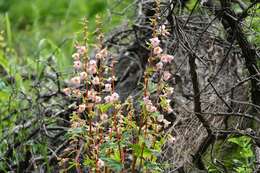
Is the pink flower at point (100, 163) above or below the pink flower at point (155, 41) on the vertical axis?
below

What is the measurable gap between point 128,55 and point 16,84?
621mm

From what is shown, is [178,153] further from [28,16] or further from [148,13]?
[28,16]

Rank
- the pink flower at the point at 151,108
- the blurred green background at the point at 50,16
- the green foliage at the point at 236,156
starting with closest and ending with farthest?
the pink flower at the point at 151,108 < the green foliage at the point at 236,156 < the blurred green background at the point at 50,16

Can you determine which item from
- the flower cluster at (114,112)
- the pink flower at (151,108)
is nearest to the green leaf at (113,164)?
the flower cluster at (114,112)

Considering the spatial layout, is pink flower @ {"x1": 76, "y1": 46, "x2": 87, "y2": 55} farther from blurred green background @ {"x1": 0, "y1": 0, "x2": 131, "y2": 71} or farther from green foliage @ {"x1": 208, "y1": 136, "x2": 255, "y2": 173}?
blurred green background @ {"x1": 0, "y1": 0, "x2": 131, "y2": 71}

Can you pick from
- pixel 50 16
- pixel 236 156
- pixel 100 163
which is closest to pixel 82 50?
pixel 100 163

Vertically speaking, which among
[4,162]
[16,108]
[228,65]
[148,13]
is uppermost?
[148,13]

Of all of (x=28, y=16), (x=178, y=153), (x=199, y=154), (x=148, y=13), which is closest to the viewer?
(x=199, y=154)

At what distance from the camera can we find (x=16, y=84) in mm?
3256

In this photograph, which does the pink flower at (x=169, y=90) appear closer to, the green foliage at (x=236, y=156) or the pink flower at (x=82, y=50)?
the pink flower at (x=82, y=50)

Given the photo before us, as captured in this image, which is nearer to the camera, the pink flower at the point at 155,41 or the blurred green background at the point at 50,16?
the pink flower at the point at 155,41

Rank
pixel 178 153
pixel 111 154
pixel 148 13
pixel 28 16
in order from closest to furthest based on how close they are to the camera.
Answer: pixel 111 154, pixel 178 153, pixel 148 13, pixel 28 16

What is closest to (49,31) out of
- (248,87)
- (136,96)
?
(136,96)

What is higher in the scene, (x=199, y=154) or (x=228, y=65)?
(x=228, y=65)
